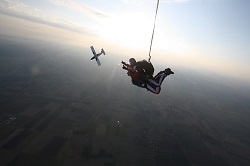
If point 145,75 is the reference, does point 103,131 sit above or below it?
below

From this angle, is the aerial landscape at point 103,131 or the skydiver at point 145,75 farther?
the aerial landscape at point 103,131

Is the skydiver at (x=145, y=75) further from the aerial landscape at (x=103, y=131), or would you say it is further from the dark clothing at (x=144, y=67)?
the aerial landscape at (x=103, y=131)

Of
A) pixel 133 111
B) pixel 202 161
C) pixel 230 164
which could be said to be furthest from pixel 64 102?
pixel 230 164

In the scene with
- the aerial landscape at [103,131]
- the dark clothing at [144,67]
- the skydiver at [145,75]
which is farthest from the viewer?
the aerial landscape at [103,131]

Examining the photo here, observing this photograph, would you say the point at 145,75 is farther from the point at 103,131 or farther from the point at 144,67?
the point at 103,131

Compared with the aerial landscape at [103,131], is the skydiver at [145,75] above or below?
above

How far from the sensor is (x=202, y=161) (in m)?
61.3

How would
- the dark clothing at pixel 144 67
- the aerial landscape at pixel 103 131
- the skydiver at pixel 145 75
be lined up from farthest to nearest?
1. the aerial landscape at pixel 103 131
2. the dark clothing at pixel 144 67
3. the skydiver at pixel 145 75

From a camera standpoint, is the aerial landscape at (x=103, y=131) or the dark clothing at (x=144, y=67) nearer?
the dark clothing at (x=144, y=67)

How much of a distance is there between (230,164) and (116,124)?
137 feet

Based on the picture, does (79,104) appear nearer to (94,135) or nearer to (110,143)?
(94,135)

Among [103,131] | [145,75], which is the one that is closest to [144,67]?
[145,75]

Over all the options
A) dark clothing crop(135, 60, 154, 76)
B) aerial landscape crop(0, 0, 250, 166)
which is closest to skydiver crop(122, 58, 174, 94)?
dark clothing crop(135, 60, 154, 76)

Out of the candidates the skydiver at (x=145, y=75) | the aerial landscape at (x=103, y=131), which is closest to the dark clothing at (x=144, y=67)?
the skydiver at (x=145, y=75)
